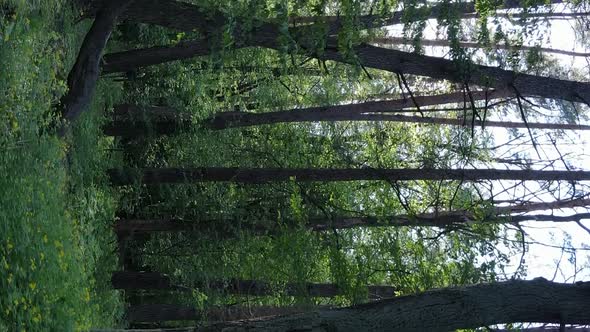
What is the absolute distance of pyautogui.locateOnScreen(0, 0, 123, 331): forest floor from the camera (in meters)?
7.44

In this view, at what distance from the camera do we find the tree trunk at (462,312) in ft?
21.2

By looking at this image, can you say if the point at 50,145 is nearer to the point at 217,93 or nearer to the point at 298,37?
the point at 298,37

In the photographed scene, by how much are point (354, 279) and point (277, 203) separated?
8.87ft

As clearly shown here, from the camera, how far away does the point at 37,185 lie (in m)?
8.57

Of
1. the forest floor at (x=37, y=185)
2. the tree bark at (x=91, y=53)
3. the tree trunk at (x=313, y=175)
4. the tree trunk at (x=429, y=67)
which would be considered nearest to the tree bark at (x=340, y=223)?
the tree trunk at (x=313, y=175)

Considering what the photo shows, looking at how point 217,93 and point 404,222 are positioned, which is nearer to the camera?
point 404,222

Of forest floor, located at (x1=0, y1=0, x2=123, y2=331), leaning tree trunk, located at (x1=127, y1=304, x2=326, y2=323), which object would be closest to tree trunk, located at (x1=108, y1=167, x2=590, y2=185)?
forest floor, located at (x1=0, y1=0, x2=123, y2=331)

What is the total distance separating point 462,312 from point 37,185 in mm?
5038

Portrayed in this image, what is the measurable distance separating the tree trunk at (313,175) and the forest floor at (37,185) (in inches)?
103

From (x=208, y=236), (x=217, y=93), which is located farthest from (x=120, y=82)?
(x=208, y=236)

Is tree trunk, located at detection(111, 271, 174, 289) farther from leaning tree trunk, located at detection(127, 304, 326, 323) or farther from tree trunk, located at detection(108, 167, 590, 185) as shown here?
tree trunk, located at detection(108, 167, 590, 185)

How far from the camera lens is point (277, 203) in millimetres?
14961

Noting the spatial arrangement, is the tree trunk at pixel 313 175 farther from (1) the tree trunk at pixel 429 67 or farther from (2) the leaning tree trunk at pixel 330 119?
(1) the tree trunk at pixel 429 67

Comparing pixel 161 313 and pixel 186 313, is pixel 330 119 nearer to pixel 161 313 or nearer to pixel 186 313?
pixel 186 313
